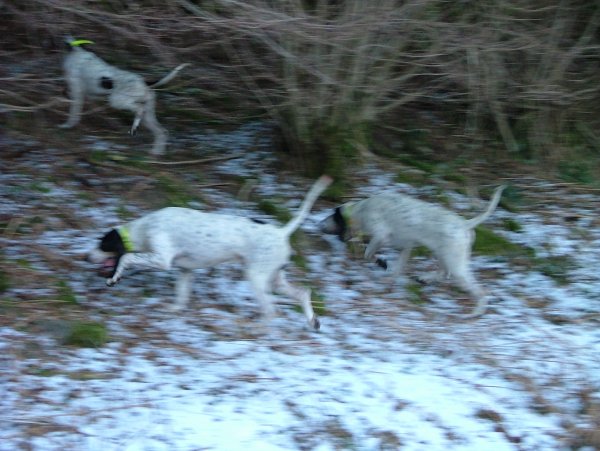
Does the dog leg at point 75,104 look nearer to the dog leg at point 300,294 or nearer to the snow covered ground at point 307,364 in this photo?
the snow covered ground at point 307,364

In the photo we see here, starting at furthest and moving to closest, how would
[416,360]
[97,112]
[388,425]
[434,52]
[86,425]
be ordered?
[97,112] → [434,52] → [416,360] → [388,425] → [86,425]

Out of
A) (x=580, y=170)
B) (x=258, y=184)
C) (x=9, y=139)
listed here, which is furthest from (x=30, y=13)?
(x=580, y=170)

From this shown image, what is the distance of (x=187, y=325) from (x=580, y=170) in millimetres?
5797

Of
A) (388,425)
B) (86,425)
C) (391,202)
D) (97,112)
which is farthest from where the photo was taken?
(97,112)

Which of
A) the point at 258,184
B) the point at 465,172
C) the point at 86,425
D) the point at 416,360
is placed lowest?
the point at 86,425

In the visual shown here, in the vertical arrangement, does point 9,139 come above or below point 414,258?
above

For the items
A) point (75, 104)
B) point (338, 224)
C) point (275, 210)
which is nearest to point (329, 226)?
point (338, 224)

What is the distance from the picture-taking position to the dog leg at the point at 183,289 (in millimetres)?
7801

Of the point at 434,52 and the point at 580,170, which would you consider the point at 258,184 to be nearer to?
the point at 434,52

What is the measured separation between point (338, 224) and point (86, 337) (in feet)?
9.18

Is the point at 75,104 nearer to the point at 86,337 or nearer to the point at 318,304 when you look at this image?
the point at 318,304

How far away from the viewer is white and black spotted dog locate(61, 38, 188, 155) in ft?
33.1

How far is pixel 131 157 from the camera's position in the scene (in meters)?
10.2

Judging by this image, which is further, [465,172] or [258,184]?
[465,172]
